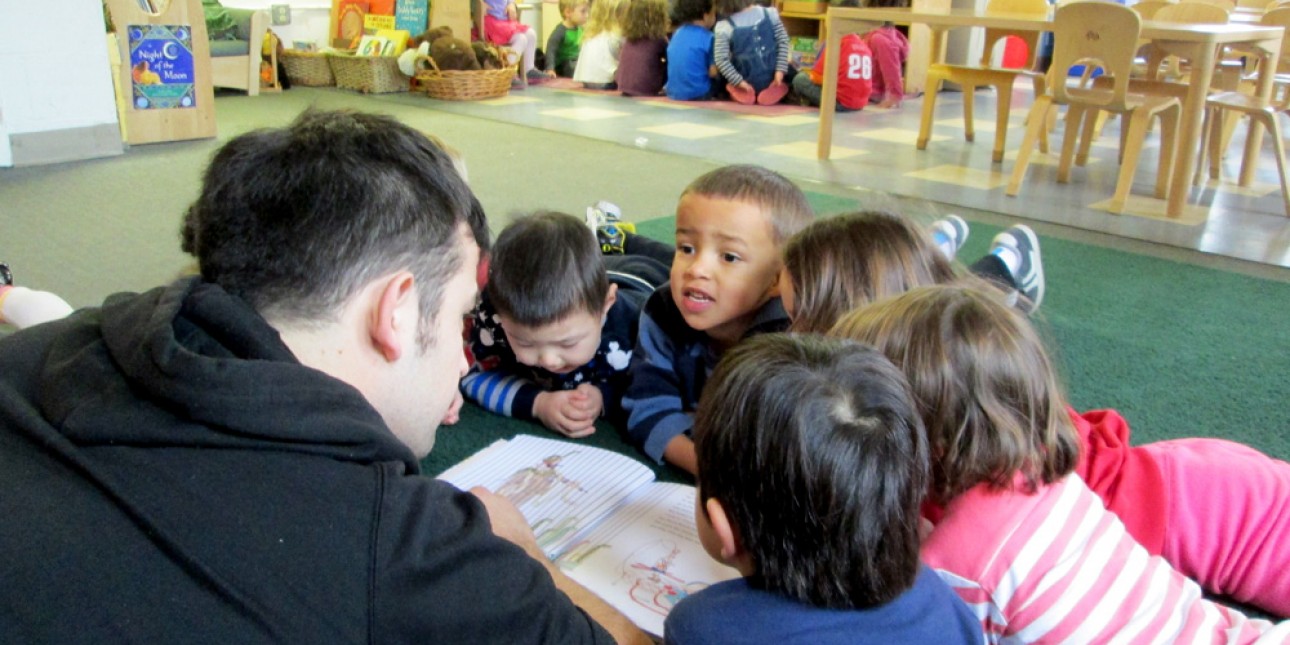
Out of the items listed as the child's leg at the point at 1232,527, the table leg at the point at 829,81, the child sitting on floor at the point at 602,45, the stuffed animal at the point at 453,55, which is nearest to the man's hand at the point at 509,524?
the child's leg at the point at 1232,527

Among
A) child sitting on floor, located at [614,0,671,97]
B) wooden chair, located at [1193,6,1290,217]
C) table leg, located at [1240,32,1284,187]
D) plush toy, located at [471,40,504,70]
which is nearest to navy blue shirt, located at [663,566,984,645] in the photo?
wooden chair, located at [1193,6,1290,217]

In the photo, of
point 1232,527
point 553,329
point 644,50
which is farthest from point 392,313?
point 644,50

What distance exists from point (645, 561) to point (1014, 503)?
476 millimetres

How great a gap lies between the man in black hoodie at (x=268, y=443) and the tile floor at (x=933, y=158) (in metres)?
2.88

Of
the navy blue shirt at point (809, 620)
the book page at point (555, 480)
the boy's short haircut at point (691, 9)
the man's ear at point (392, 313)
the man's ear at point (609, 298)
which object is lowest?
the book page at point (555, 480)

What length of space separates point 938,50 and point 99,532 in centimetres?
482

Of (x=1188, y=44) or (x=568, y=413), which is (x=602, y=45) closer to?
(x=1188, y=44)

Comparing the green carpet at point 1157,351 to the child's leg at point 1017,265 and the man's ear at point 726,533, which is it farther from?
the man's ear at point 726,533

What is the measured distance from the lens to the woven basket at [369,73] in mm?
6305

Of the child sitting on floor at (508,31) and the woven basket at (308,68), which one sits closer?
the woven basket at (308,68)

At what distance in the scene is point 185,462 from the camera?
0.62 meters

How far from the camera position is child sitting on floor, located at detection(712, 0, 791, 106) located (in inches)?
234

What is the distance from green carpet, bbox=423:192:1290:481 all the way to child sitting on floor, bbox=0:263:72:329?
90 centimetres

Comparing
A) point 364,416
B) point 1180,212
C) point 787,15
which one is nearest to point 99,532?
point 364,416
